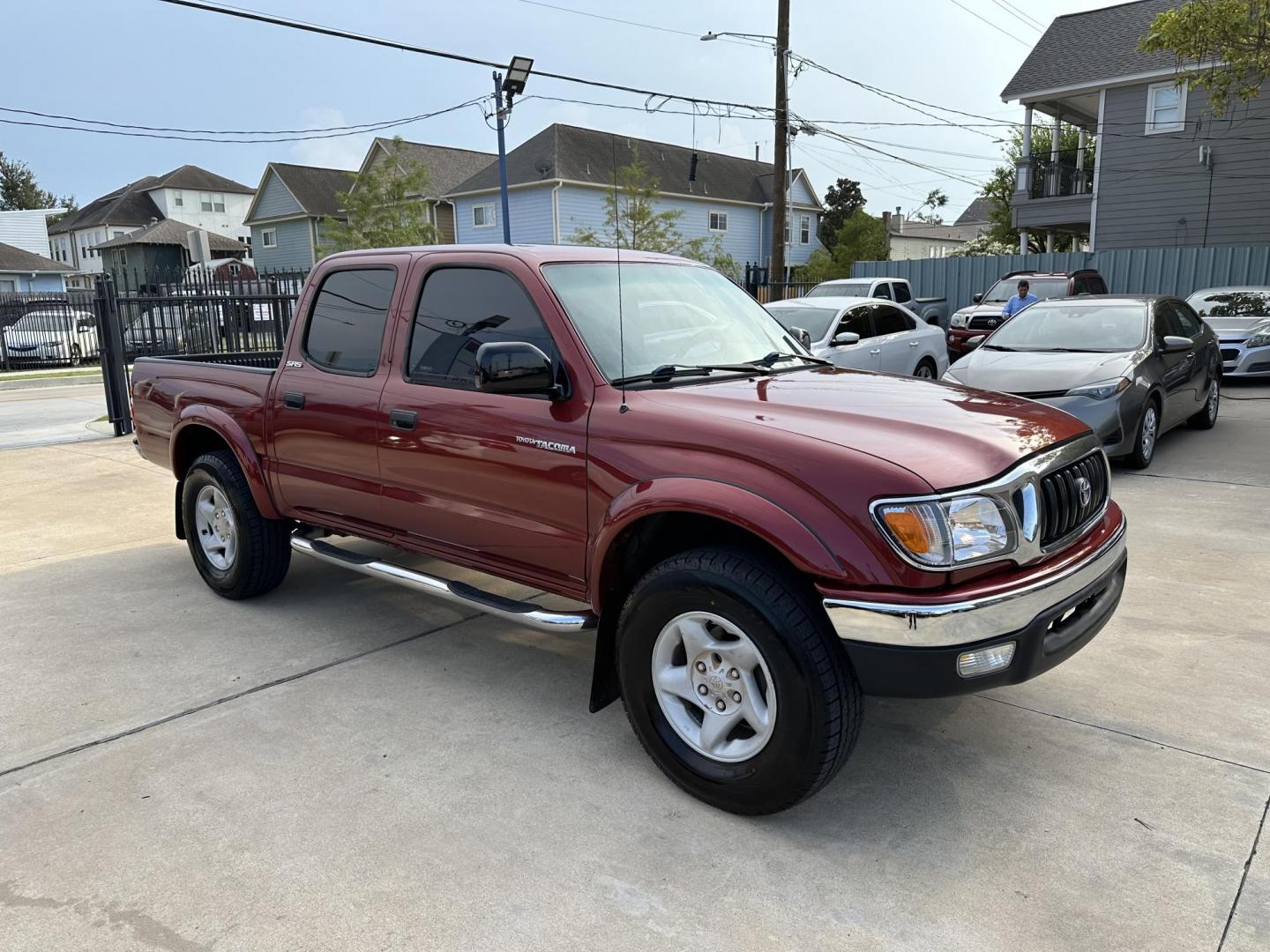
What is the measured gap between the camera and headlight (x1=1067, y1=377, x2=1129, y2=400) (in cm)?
788

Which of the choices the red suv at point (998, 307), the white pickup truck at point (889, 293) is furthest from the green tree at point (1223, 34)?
the white pickup truck at point (889, 293)

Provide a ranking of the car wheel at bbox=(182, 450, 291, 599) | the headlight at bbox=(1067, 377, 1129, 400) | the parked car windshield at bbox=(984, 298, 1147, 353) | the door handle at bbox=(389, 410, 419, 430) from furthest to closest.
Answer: the parked car windshield at bbox=(984, 298, 1147, 353) < the headlight at bbox=(1067, 377, 1129, 400) < the car wheel at bbox=(182, 450, 291, 599) < the door handle at bbox=(389, 410, 419, 430)

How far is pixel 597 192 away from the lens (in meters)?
34.0

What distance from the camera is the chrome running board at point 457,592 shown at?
3.55 m

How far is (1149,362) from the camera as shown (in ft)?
27.7

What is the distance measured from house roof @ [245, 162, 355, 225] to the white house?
24.6 metres


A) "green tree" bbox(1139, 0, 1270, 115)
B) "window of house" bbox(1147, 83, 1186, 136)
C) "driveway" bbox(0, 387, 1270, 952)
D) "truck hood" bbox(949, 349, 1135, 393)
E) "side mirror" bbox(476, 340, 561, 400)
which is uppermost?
"window of house" bbox(1147, 83, 1186, 136)

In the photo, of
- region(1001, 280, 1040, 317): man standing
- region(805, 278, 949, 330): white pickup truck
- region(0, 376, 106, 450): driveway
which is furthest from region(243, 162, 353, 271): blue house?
region(1001, 280, 1040, 317): man standing

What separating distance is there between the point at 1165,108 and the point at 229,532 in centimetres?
2483

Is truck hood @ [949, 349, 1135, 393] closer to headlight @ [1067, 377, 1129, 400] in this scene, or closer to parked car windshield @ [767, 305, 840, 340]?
headlight @ [1067, 377, 1129, 400]

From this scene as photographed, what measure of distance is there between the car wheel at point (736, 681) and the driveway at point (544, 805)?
187 millimetres

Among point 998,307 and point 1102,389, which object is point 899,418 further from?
point 998,307

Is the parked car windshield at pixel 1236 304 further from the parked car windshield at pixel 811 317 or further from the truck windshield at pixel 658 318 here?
the truck windshield at pixel 658 318

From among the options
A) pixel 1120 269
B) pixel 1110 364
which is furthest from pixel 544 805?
pixel 1120 269
